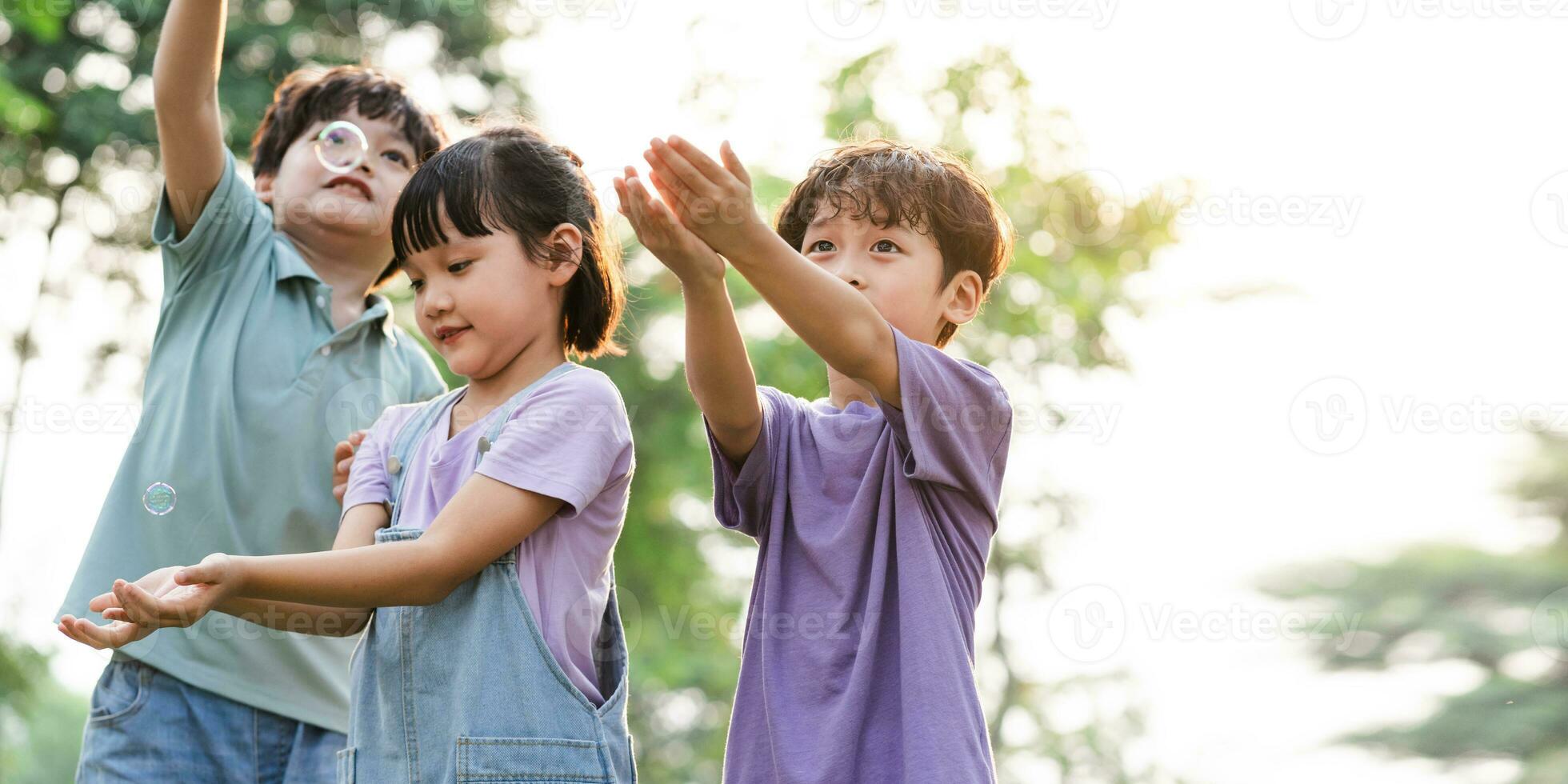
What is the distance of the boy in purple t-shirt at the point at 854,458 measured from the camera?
2.03 meters

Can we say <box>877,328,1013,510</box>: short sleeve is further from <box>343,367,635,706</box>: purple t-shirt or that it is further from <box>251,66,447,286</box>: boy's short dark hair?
<box>251,66,447,286</box>: boy's short dark hair

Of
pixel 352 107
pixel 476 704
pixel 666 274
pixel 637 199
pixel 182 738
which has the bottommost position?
pixel 182 738

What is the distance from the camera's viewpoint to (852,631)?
7.50 feet

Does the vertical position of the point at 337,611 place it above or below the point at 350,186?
below

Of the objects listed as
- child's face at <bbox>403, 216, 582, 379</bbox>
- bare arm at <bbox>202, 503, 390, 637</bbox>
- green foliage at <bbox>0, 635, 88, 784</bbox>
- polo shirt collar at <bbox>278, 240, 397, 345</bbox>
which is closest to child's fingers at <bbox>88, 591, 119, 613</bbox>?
bare arm at <bbox>202, 503, 390, 637</bbox>

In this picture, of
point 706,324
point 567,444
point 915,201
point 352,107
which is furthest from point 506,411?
point 352,107

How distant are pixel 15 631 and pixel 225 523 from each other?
9.90m

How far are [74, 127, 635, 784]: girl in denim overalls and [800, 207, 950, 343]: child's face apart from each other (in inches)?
15.0

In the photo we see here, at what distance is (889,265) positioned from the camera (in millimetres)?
2467

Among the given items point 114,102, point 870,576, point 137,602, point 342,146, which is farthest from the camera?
point 114,102

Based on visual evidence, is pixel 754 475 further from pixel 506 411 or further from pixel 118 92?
pixel 118 92

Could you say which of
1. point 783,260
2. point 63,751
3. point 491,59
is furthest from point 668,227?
point 63,751

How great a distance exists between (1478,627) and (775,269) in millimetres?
16234

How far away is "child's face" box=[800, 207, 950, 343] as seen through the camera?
8.02ft
